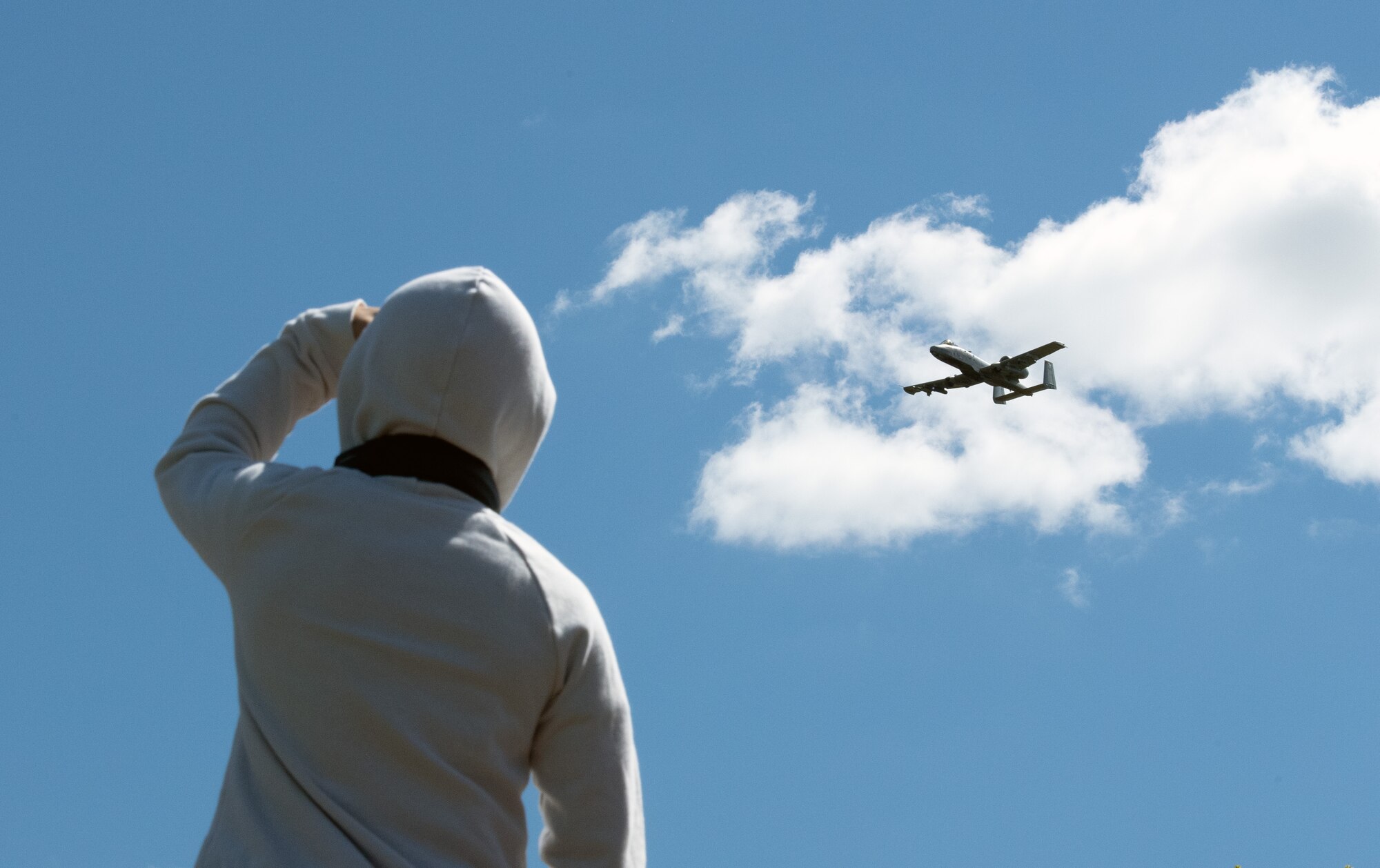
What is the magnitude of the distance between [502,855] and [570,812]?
17cm

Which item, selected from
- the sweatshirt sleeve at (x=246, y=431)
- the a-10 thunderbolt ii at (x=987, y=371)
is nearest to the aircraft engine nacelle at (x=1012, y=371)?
the a-10 thunderbolt ii at (x=987, y=371)

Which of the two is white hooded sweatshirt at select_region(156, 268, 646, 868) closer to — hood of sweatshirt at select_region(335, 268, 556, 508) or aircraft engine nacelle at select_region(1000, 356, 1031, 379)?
hood of sweatshirt at select_region(335, 268, 556, 508)

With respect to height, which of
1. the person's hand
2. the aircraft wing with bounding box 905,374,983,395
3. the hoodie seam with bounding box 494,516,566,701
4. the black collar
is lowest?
the hoodie seam with bounding box 494,516,566,701

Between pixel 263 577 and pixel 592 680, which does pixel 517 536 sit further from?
pixel 263 577

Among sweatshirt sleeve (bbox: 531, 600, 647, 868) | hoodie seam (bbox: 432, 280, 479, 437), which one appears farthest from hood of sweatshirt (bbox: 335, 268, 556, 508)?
sweatshirt sleeve (bbox: 531, 600, 647, 868)

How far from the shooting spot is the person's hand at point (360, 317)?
320 centimetres

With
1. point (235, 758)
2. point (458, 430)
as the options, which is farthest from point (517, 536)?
point (235, 758)

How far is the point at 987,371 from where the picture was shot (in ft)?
178

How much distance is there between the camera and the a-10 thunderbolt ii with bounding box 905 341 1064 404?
5369 cm

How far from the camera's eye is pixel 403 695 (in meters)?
2.65

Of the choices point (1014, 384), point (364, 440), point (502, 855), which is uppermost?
point (1014, 384)

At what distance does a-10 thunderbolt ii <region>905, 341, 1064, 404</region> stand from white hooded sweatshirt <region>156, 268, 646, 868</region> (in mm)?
51736

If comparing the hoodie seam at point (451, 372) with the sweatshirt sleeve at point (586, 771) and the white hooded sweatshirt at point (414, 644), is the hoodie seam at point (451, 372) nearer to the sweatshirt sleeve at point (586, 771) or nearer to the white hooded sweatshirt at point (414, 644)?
the white hooded sweatshirt at point (414, 644)

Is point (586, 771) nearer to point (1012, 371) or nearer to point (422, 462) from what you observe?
point (422, 462)
